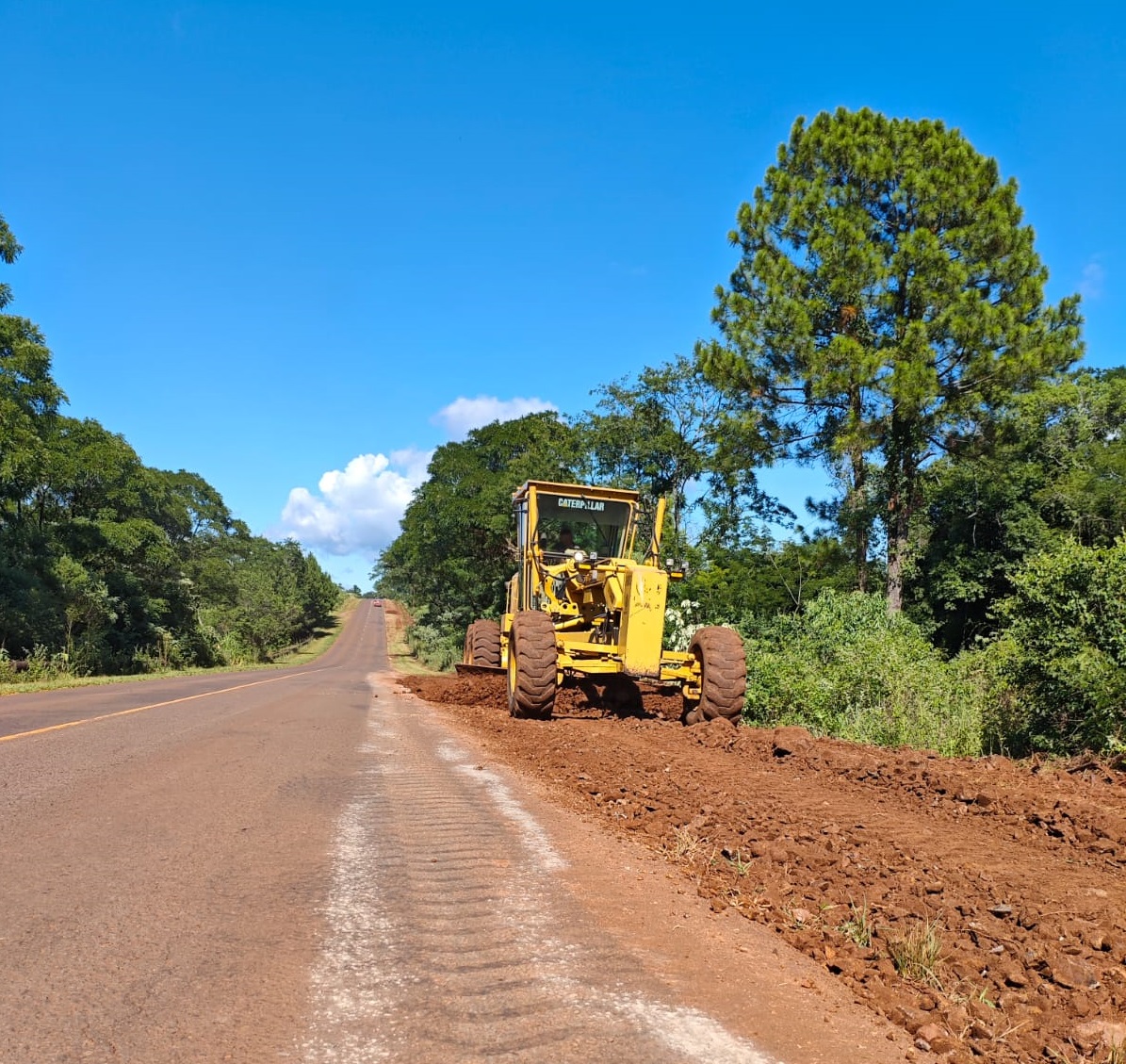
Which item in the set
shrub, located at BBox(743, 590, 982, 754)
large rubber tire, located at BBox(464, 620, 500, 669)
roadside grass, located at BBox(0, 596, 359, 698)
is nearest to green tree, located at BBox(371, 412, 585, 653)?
roadside grass, located at BBox(0, 596, 359, 698)

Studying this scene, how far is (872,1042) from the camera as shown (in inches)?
117

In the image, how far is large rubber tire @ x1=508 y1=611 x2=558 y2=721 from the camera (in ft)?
36.8

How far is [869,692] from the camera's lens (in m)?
11.7

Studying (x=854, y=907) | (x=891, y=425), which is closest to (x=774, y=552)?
(x=891, y=425)

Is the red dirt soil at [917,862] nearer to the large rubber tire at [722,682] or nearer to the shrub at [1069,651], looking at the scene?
the shrub at [1069,651]

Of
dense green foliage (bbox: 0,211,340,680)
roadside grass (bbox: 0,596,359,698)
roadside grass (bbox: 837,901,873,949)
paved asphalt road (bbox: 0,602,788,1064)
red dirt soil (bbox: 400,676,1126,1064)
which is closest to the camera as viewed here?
paved asphalt road (bbox: 0,602,788,1064)

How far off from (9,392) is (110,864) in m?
27.7

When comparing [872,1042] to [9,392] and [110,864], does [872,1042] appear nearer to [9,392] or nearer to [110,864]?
[110,864]

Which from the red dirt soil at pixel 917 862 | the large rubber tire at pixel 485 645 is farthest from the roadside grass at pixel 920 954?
the large rubber tire at pixel 485 645

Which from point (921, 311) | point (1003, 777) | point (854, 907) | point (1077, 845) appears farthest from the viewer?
point (921, 311)

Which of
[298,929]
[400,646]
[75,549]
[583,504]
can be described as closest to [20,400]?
[75,549]

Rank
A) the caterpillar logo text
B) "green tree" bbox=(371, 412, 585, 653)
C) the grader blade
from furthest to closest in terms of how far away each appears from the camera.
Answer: "green tree" bbox=(371, 412, 585, 653) < the grader blade < the caterpillar logo text

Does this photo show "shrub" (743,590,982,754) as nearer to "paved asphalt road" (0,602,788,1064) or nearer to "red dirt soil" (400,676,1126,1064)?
"red dirt soil" (400,676,1126,1064)

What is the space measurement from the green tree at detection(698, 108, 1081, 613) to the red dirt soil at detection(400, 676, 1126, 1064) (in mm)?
12059
